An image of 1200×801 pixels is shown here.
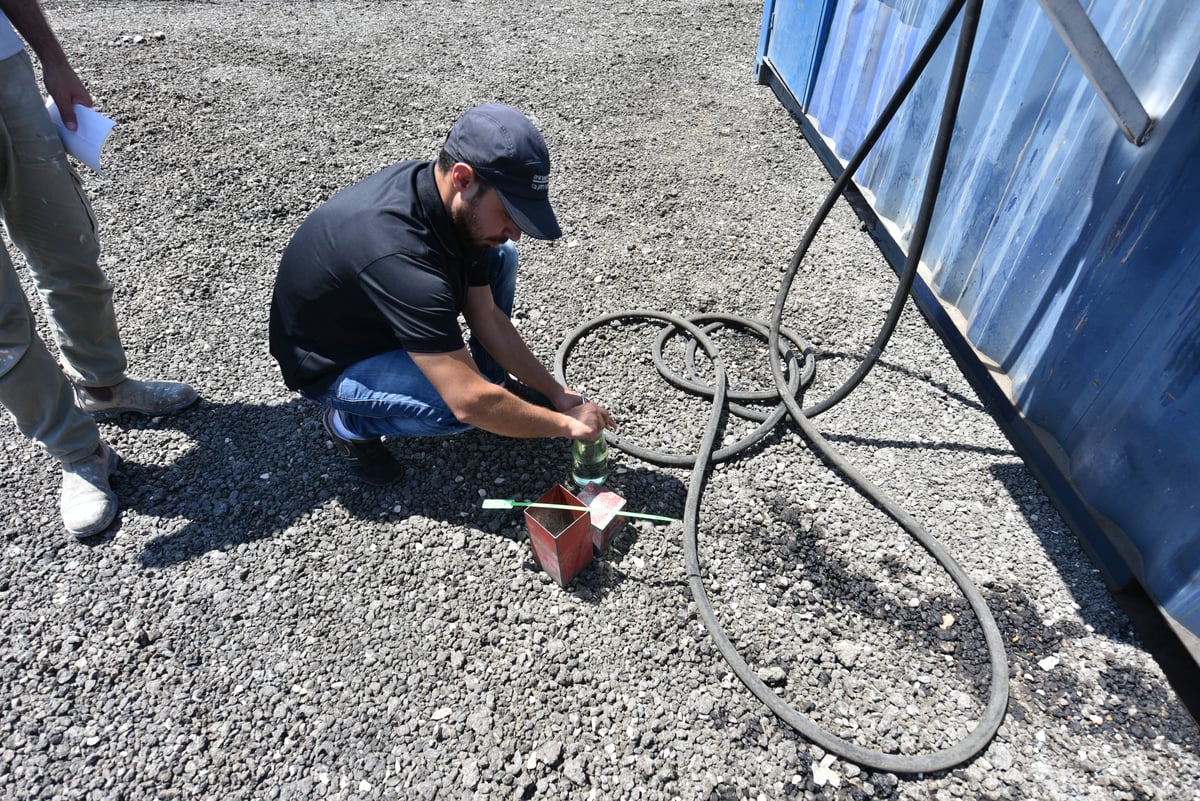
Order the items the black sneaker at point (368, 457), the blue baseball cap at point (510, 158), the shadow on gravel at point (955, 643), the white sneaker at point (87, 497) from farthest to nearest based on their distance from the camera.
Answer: the black sneaker at point (368, 457), the white sneaker at point (87, 497), the shadow on gravel at point (955, 643), the blue baseball cap at point (510, 158)

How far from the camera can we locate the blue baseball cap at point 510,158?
2.02m

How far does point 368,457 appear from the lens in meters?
2.73

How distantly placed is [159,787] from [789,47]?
220 inches

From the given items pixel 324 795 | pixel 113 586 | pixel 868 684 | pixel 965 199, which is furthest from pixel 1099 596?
pixel 113 586

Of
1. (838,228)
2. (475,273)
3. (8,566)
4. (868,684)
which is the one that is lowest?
(8,566)

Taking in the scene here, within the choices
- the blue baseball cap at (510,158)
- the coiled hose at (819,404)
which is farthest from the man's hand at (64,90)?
the coiled hose at (819,404)

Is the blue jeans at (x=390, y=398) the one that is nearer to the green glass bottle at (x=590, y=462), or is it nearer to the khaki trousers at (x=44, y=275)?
the green glass bottle at (x=590, y=462)

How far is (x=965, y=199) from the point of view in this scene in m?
3.31

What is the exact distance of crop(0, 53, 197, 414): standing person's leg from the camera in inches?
91.3

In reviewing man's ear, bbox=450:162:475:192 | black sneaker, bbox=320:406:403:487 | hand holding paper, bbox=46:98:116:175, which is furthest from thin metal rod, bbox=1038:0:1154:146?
hand holding paper, bbox=46:98:116:175

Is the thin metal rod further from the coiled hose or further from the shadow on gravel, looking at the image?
the shadow on gravel

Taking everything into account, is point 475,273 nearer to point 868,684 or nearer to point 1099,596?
point 868,684

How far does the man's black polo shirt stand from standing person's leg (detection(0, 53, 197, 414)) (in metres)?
0.78

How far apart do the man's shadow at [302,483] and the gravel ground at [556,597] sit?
1 cm
